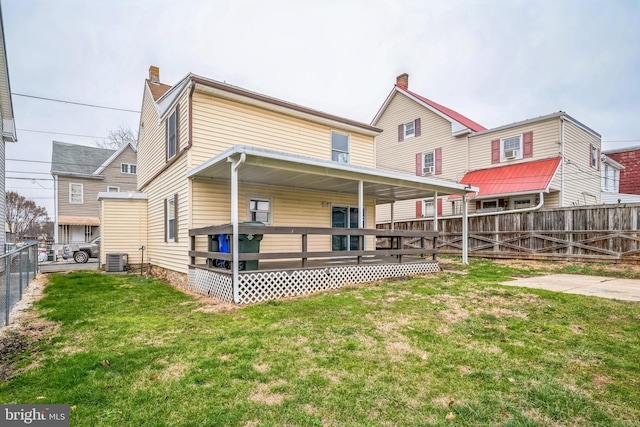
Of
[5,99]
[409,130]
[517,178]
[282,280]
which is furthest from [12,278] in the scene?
[409,130]

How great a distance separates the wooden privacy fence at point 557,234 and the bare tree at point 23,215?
1821 inches

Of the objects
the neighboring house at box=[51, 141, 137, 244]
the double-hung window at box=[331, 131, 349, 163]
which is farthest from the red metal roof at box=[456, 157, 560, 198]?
the neighboring house at box=[51, 141, 137, 244]

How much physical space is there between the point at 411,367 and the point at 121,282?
930 centimetres

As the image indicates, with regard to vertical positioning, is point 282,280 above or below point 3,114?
below

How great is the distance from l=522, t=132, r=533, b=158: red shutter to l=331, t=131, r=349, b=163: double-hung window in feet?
34.1

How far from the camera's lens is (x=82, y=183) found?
2364cm

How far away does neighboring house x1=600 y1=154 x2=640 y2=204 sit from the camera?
1992 cm

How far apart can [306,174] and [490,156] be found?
13.6m

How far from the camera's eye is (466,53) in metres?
18.0

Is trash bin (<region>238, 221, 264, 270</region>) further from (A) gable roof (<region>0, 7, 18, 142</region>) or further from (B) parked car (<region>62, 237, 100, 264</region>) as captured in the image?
(B) parked car (<region>62, 237, 100, 264</region>)

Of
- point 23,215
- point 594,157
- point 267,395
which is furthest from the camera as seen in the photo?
point 23,215

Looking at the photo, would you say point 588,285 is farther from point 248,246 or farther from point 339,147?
point 339,147

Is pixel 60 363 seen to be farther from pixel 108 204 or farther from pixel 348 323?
pixel 108 204

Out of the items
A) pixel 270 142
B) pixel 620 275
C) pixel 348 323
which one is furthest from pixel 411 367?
pixel 620 275
